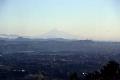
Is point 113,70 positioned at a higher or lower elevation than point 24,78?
higher

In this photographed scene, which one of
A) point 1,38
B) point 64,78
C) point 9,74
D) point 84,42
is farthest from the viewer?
point 84,42

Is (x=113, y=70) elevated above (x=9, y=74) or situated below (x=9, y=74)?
above

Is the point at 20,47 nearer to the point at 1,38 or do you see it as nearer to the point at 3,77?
the point at 1,38

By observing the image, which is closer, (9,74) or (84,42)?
(9,74)

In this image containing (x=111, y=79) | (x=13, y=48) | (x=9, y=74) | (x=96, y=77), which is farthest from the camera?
(x=13, y=48)

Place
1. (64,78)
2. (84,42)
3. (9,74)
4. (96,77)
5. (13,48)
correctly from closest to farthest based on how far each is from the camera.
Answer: (96,77), (64,78), (9,74), (13,48), (84,42)

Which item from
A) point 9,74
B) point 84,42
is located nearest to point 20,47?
point 84,42

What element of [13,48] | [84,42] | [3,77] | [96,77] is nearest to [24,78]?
[3,77]

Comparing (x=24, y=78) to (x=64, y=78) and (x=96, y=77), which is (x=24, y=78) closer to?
(x=64, y=78)

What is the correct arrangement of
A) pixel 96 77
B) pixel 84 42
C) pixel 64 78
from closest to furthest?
pixel 96 77 < pixel 64 78 < pixel 84 42
